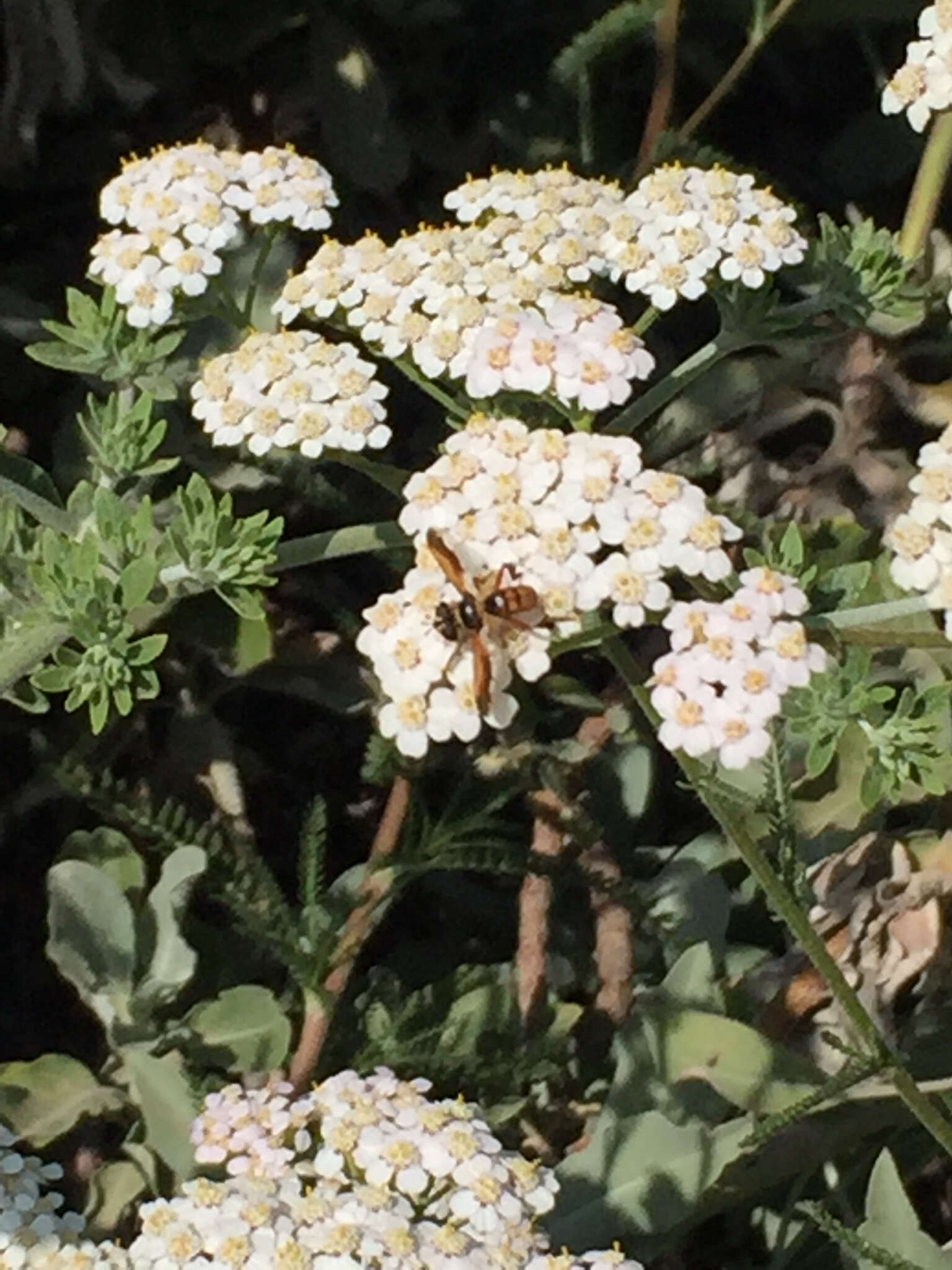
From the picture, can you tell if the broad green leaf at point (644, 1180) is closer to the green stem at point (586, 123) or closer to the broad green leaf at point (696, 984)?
the broad green leaf at point (696, 984)

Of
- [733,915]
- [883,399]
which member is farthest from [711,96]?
[733,915]

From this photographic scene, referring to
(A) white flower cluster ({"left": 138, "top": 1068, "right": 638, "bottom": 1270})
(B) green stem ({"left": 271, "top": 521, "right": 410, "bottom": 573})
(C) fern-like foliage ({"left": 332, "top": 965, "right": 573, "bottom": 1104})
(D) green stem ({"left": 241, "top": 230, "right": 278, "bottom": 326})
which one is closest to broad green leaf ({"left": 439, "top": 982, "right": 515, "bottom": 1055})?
(C) fern-like foliage ({"left": 332, "top": 965, "right": 573, "bottom": 1104})

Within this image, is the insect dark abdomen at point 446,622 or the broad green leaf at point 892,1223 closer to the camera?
the insect dark abdomen at point 446,622

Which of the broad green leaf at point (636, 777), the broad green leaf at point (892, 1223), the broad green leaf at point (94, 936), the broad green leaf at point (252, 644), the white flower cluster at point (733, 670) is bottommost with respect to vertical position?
the broad green leaf at point (892, 1223)

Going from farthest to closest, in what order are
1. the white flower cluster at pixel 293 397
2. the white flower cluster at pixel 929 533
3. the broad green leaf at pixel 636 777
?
the broad green leaf at pixel 636 777 < the white flower cluster at pixel 293 397 < the white flower cluster at pixel 929 533

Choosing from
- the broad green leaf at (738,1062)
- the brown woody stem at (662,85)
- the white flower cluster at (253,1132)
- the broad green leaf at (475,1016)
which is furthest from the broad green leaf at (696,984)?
the brown woody stem at (662,85)

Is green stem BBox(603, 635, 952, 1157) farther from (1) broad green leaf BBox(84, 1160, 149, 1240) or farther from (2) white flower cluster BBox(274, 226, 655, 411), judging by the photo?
(1) broad green leaf BBox(84, 1160, 149, 1240)

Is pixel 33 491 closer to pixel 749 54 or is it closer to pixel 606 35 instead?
pixel 606 35

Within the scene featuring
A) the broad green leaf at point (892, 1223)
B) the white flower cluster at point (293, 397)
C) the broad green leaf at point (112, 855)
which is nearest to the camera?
the white flower cluster at point (293, 397)
